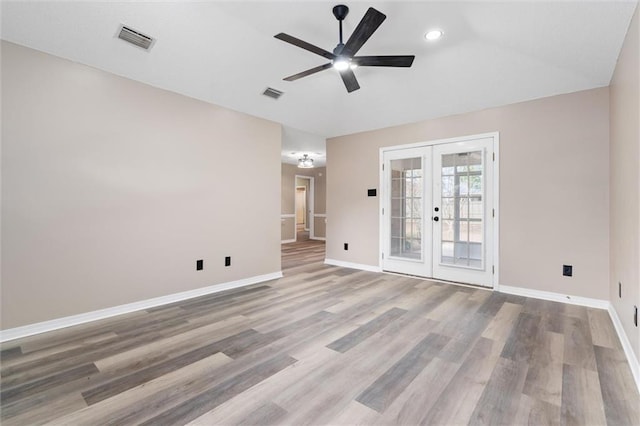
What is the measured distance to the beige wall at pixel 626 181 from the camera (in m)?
2.00

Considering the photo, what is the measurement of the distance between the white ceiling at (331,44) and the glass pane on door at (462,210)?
78 cm

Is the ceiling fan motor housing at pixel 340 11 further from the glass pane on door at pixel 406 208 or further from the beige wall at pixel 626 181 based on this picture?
the glass pane on door at pixel 406 208

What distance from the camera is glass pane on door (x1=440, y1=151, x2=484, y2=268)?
409 cm

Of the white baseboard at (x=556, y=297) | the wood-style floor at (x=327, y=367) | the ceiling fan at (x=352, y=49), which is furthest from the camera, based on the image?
the white baseboard at (x=556, y=297)

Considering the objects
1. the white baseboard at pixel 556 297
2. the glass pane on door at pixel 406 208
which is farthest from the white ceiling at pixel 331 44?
the white baseboard at pixel 556 297

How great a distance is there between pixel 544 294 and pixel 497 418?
8.81 ft

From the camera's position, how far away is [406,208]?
15.8ft

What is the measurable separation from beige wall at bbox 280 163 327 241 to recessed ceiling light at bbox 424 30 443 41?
6.72m

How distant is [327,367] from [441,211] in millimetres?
3179

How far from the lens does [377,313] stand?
312 centimetres

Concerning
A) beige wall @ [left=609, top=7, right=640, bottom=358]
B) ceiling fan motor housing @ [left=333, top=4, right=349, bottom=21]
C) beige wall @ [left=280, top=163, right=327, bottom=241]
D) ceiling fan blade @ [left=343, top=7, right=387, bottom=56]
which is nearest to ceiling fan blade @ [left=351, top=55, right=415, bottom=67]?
ceiling fan blade @ [left=343, top=7, right=387, bottom=56]

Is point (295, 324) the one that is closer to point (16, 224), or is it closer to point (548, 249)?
point (16, 224)

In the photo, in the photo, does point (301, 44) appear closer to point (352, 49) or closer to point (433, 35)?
point (352, 49)

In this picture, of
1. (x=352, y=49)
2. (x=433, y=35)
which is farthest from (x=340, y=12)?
(x=433, y=35)
